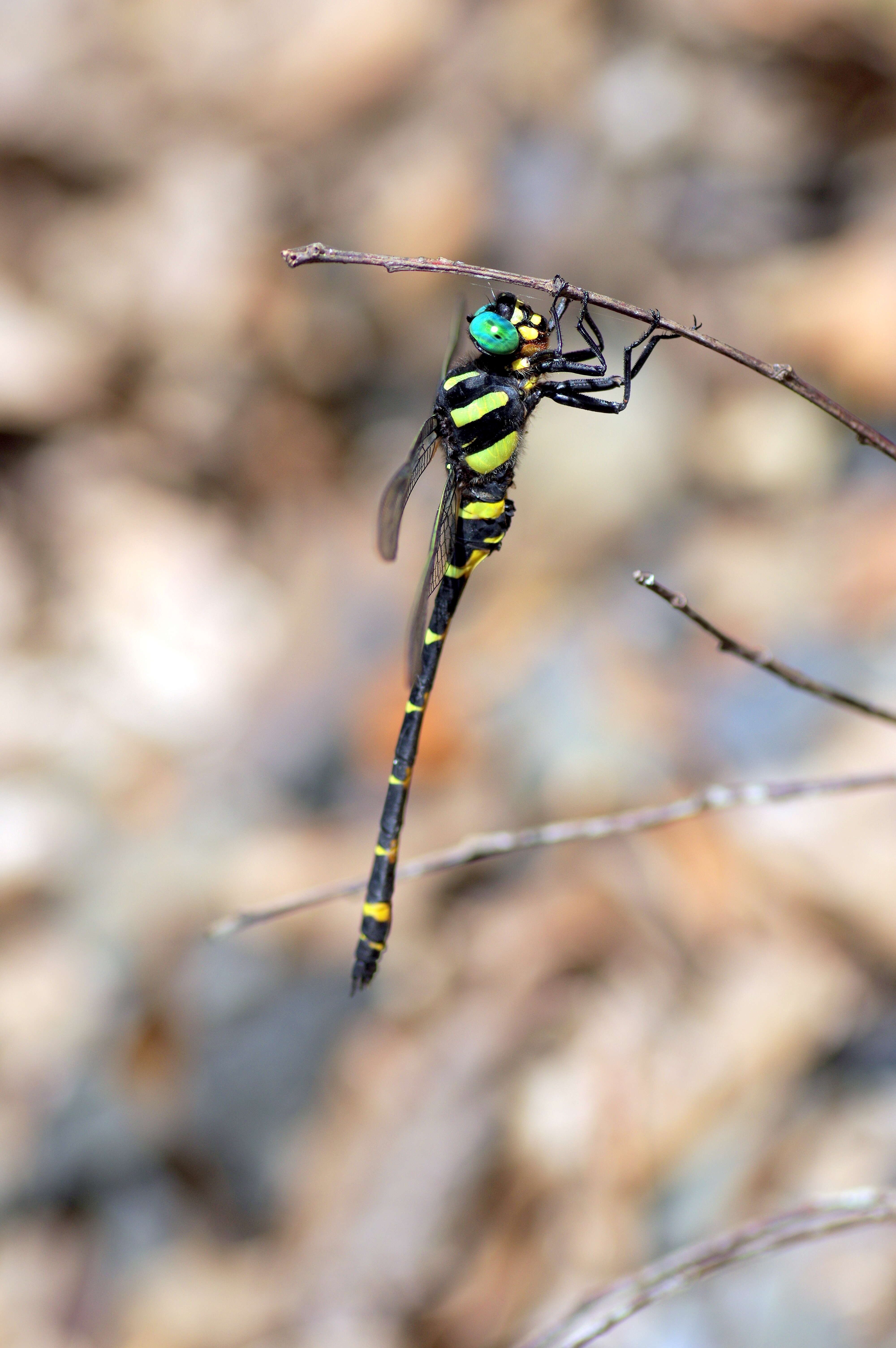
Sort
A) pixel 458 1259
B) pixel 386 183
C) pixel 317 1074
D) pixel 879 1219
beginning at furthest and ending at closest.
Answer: pixel 386 183 → pixel 317 1074 → pixel 458 1259 → pixel 879 1219

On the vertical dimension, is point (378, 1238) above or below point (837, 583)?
below

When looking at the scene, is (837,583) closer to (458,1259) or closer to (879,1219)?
(458,1259)

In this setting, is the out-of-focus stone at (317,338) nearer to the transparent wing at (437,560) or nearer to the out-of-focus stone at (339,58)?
the out-of-focus stone at (339,58)

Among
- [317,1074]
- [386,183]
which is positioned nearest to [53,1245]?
[317,1074]

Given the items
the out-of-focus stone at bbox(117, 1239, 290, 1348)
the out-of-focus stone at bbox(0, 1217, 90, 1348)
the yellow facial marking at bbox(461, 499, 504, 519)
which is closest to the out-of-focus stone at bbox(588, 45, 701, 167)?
the yellow facial marking at bbox(461, 499, 504, 519)

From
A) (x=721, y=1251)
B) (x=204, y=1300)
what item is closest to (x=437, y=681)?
(x=204, y=1300)

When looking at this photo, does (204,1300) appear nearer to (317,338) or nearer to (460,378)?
(460,378)
